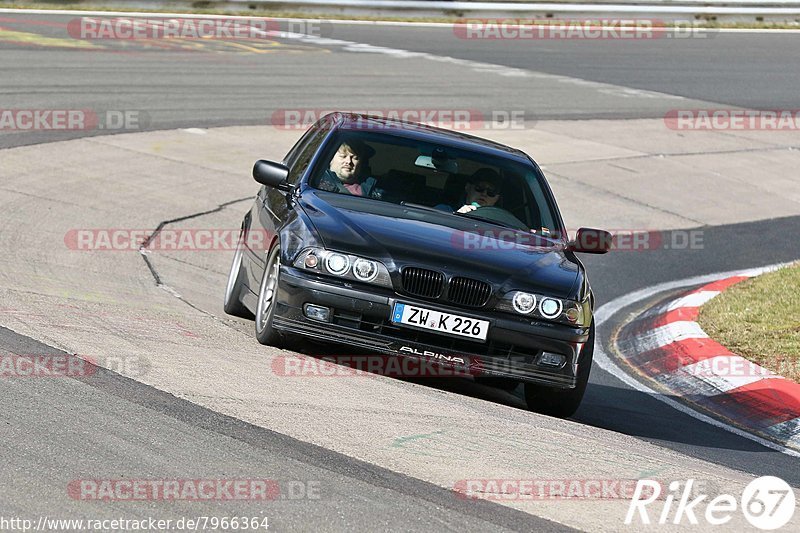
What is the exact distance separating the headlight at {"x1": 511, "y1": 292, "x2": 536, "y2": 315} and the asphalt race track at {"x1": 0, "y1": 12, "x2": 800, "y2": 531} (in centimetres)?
56

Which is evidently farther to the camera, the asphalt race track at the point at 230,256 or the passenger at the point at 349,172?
the passenger at the point at 349,172

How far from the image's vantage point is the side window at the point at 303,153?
28.1 feet

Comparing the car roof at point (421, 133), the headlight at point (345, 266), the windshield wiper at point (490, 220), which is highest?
the car roof at point (421, 133)

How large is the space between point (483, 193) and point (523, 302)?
146 centimetres

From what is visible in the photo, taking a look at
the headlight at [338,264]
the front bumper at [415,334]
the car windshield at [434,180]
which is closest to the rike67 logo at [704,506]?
the front bumper at [415,334]

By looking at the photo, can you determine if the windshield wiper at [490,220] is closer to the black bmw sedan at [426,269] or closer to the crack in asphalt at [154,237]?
the black bmw sedan at [426,269]

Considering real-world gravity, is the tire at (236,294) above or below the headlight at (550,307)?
below

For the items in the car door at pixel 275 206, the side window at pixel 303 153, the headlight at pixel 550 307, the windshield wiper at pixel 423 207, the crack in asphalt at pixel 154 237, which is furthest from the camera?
the crack in asphalt at pixel 154 237

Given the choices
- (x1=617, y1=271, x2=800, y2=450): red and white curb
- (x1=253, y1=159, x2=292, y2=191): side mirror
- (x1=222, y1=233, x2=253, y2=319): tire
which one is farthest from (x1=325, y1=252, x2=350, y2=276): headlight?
(x1=617, y1=271, x2=800, y2=450): red and white curb

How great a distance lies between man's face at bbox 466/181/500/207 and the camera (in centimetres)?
835

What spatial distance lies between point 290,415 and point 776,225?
1160cm

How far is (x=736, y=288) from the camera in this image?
11516 mm

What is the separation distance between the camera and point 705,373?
30.0ft

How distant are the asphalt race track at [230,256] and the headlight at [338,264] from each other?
0.62 meters
